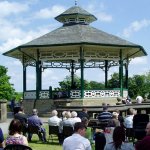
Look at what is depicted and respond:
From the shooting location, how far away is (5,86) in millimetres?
79438

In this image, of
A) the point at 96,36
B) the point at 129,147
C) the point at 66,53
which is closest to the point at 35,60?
the point at 66,53

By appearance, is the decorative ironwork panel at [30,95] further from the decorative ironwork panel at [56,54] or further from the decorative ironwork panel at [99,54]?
the decorative ironwork panel at [99,54]

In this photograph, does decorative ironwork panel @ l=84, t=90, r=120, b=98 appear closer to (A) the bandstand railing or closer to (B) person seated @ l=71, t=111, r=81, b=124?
(A) the bandstand railing

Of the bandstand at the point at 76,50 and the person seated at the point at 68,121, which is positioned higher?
the bandstand at the point at 76,50

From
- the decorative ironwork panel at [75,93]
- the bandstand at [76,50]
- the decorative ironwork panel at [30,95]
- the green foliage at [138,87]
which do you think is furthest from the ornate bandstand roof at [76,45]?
the green foliage at [138,87]

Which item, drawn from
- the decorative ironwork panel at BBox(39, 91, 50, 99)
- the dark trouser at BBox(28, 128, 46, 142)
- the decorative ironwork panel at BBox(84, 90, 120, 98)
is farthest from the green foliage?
the dark trouser at BBox(28, 128, 46, 142)

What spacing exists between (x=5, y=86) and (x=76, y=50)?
44781 mm

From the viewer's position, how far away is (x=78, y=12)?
131 feet

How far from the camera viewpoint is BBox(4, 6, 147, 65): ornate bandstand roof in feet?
116

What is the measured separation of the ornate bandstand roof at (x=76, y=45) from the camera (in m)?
35.5

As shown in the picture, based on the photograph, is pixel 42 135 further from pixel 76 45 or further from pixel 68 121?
pixel 76 45

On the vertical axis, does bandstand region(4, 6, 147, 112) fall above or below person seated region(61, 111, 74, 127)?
above

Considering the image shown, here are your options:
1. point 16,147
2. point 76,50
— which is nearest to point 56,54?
point 76,50

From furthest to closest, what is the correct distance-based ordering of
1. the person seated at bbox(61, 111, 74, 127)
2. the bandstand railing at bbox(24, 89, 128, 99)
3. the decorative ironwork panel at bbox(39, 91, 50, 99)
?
1. the decorative ironwork panel at bbox(39, 91, 50, 99)
2. the bandstand railing at bbox(24, 89, 128, 99)
3. the person seated at bbox(61, 111, 74, 127)
